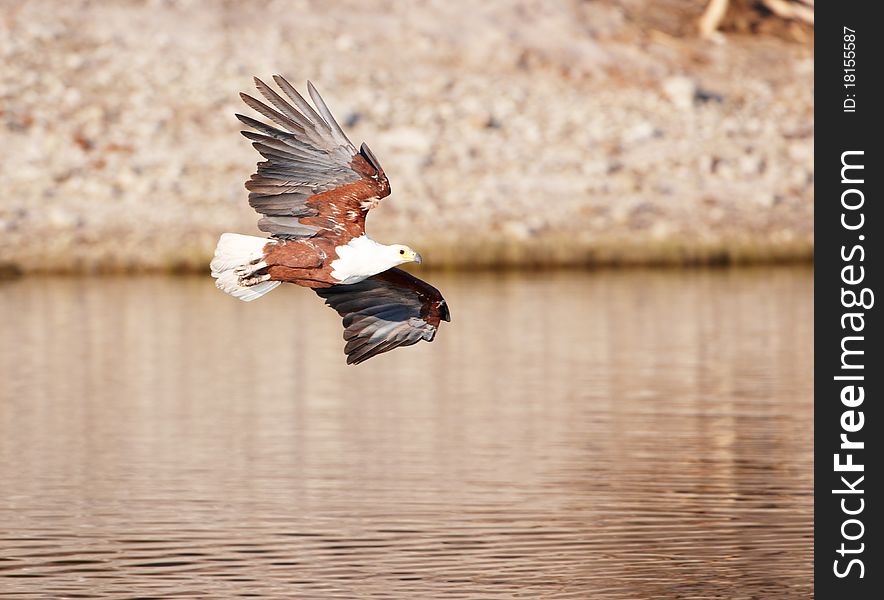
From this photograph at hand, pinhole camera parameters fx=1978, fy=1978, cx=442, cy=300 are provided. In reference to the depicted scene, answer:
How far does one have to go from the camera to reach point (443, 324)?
86.5 ft

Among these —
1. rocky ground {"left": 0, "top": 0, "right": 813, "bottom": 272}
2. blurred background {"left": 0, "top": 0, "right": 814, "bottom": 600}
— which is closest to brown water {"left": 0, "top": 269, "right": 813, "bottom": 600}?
blurred background {"left": 0, "top": 0, "right": 814, "bottom": 600}

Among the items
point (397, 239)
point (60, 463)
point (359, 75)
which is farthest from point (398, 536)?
point (359, 75)

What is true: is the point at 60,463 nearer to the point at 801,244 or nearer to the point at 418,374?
the point at 418,374

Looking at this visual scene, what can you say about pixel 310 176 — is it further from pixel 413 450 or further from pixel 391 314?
pixel 413 450

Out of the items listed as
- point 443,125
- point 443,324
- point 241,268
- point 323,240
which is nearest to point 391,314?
point 323,240

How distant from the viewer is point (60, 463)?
674 inches

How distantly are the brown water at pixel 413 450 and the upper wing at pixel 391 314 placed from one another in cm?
148

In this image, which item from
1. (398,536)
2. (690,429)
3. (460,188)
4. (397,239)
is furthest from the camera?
(460,188)

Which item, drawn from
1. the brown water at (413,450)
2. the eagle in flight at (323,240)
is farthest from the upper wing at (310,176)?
the brown water at (413,450)

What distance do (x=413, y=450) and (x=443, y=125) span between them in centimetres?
2042

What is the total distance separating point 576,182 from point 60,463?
20.1 m
